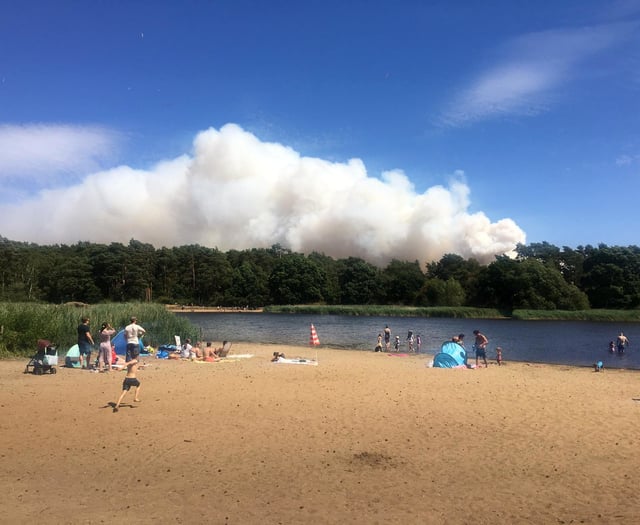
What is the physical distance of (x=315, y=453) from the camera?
29.8ft

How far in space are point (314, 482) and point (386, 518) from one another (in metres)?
1.60

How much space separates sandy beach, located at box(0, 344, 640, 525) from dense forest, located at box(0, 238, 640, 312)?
86.3 metres

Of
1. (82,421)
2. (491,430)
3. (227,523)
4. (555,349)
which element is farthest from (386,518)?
(555,349)

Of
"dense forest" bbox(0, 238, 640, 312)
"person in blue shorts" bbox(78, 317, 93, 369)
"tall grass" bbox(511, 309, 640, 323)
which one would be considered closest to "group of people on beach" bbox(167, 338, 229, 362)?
"person in blue shorts" bbox(78, 317, 93, 369)

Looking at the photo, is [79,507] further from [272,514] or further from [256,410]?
[256,410]

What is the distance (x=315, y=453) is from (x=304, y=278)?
115722 millimetres

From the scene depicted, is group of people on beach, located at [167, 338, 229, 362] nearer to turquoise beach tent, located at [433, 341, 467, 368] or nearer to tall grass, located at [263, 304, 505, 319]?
turquoise beach tent, located at [433, 341, 467, 368]

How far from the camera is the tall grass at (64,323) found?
73.1 ft

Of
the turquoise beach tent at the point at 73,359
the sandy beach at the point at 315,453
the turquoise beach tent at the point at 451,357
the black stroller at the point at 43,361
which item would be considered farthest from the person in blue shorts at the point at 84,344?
the turquoise beach tent at the point at 451,357

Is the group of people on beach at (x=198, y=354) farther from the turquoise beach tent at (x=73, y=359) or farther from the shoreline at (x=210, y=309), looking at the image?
the shoreline at (x=210, y=309)

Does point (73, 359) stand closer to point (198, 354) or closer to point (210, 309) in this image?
point (198, 354)

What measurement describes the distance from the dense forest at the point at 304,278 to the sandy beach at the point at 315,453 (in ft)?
283

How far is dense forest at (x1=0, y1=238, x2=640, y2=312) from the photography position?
316 feet

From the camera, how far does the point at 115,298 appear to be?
356 ft
